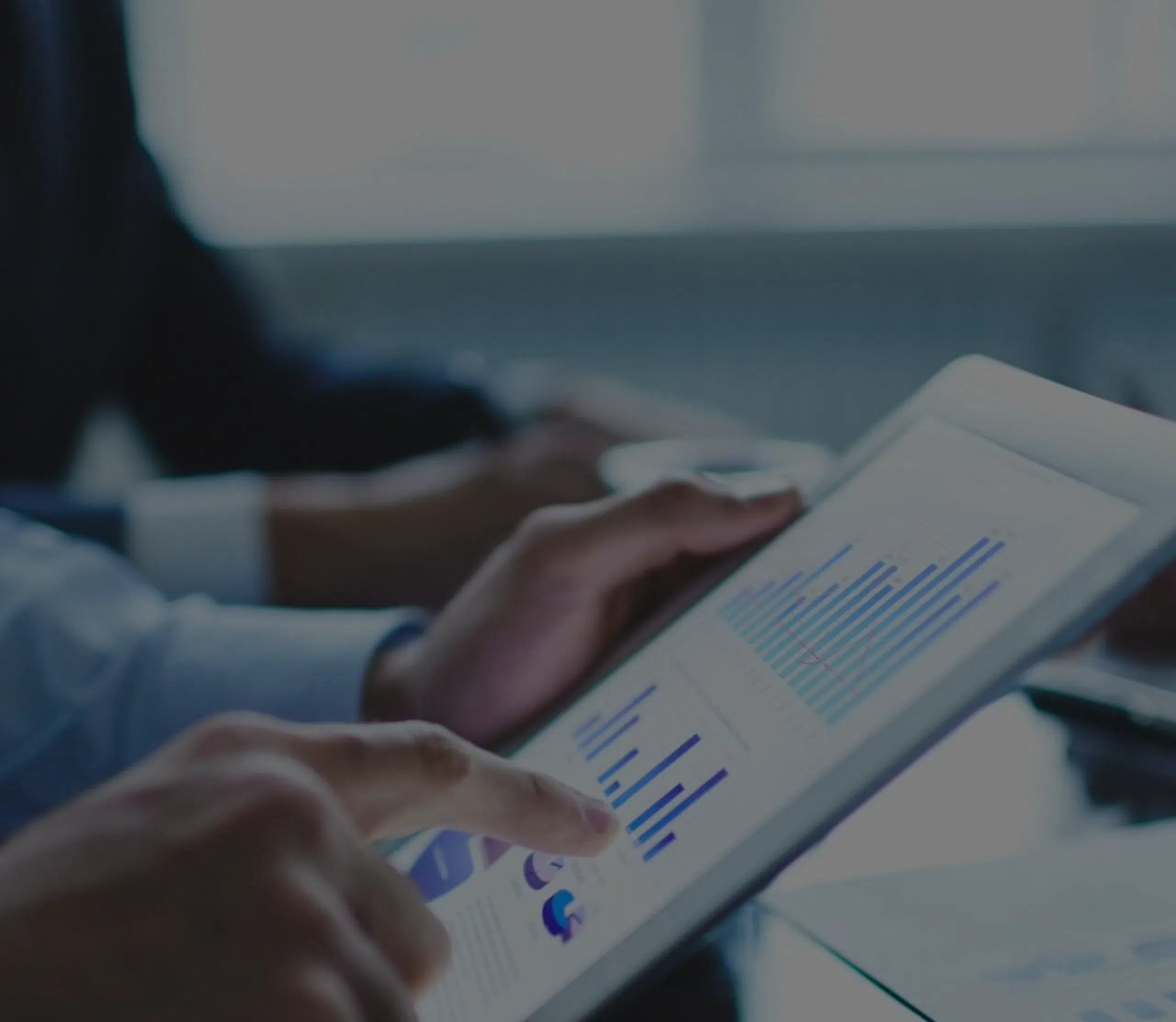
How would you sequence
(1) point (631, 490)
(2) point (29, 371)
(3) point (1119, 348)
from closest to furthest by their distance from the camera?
(1) point (631, 490) < (2) point (29, 371) < (3) point (1119, 348)

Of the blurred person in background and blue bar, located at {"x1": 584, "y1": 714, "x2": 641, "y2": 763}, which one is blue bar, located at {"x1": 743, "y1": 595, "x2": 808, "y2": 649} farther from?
the blurred person in background

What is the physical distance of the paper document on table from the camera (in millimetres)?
366

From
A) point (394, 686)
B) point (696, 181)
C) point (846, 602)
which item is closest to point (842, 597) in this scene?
point (846, 602)

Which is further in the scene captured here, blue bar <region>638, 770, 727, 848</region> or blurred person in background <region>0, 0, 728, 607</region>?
blurred person in background <region>0, 0, 728, 607</region>

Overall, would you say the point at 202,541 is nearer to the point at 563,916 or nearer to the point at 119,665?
the point at 119,665

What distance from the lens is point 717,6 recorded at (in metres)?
1.79

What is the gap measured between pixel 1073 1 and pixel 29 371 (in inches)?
53.0

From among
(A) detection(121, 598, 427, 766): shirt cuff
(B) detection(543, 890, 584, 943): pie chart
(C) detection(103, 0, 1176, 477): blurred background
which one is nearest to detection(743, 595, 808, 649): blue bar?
(B) detection(543, 890, 584, 943): pie chart

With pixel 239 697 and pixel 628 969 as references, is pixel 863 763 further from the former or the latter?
pixel 239 697

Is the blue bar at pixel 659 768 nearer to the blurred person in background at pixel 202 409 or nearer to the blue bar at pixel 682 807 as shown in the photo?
the blue bar at pixel 682 807

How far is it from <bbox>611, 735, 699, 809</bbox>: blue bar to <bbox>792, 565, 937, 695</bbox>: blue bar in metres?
0.03

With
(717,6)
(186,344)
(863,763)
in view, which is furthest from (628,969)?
(717,6)

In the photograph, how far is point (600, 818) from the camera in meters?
0.33

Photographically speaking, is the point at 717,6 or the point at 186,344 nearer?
the point at 186,344
